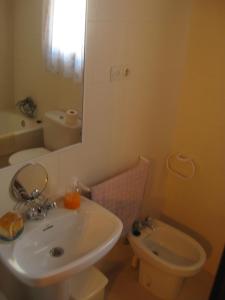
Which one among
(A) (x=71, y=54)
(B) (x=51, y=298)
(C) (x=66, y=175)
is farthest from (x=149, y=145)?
(B) (x=51, y=298)

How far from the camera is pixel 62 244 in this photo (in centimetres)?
157

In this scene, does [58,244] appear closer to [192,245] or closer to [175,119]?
[192,245]

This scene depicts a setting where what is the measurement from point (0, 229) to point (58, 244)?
0.31 metres

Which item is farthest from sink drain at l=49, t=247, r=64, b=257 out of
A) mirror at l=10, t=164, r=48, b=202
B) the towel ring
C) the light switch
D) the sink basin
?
the towel ring

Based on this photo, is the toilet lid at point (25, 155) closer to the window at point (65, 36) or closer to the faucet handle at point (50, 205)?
the faucet handle at point (50, 205)

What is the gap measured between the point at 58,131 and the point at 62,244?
55cm

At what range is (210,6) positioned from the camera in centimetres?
199

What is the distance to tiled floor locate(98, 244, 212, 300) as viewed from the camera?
2240mm

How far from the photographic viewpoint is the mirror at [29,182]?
1506mm

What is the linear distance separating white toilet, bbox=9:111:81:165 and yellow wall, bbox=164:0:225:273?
93 centimetres

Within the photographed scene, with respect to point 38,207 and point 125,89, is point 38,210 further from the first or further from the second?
point 125,89

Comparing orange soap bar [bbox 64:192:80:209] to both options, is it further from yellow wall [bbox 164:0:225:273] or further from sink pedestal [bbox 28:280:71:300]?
yellow wall [bbox 164:0:225:273]

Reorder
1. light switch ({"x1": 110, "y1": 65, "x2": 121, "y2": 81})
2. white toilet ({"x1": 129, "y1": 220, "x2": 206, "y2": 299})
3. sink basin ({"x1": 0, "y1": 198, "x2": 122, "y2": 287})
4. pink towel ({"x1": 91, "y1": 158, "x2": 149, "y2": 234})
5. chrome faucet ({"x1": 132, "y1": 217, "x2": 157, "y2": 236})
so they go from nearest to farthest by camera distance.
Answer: sink basin ({"x1": 0, "y1": 198, "x2": 122, "y2": 287}) → light switch ({"x1": 110, "y1": 65, "x2": 121, "y2": 81}) → pink towel ({"x1": 91, "y1": 158, "x2": 149, "y2": 234}) → white toilet ({"x1": 129, "y1": 220, "x2": 206, "y2": 299}) → chrome faucet ({"x1": 132, "y1": 217, "x2": 157, "y2": 236})

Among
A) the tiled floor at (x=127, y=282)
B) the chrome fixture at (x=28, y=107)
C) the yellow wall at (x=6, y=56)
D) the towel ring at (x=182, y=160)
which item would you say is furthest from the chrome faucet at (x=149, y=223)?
the yellow wall at (x=6, y=56)
